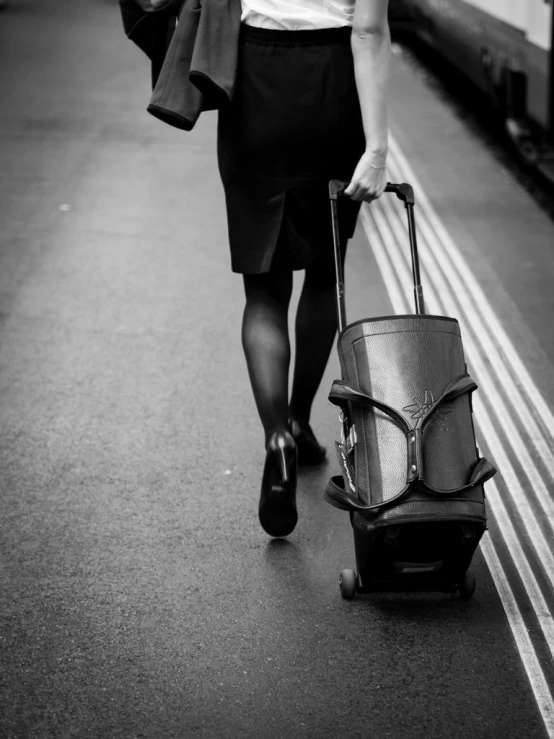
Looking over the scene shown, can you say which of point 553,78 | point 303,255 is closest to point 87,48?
point 553,78

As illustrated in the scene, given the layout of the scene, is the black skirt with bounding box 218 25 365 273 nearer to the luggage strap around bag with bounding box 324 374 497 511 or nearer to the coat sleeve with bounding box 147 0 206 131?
the coat sleeve with bounding box 147 0 206 131

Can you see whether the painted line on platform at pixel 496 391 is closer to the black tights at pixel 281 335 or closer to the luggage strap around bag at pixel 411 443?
the luggage strap around bag at pixel 411 443

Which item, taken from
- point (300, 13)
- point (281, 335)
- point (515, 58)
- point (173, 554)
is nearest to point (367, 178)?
point (300, 13)

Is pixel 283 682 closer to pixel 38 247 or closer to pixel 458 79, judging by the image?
pixel 38 247

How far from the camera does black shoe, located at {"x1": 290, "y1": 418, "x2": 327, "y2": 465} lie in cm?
398

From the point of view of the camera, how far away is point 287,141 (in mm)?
3256

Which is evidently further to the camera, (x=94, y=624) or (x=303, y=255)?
(x=303, y=255)

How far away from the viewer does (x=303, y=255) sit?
3465mm

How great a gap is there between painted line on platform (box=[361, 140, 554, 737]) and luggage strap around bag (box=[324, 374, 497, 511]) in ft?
1.68

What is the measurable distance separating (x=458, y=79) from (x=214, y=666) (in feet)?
37.4

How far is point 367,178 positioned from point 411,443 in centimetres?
78

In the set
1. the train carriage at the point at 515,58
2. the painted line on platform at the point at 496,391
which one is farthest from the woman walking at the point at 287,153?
the train carriage at the point at 515,58

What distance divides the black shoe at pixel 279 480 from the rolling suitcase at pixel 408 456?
0.19 metres

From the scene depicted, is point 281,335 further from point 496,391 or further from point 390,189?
point 496,391
